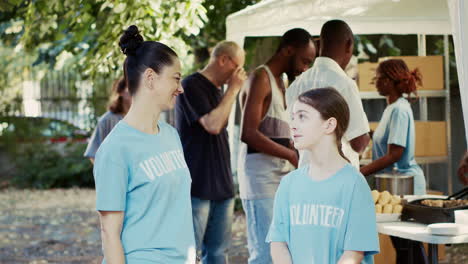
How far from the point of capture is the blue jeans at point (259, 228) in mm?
5156

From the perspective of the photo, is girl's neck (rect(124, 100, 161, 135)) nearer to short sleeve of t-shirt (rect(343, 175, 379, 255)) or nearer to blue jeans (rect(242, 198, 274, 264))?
short sleeve of t-shirt (rect(343, 175, 379, 255))

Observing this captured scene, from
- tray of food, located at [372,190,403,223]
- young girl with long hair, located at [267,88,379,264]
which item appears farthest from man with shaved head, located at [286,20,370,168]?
young girl with long hair, located at [267,88,379,264]

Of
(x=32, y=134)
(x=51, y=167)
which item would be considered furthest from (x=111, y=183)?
(x=32, y=134)

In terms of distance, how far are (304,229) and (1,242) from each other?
7896 millimetres

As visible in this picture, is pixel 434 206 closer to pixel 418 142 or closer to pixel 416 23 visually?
pixel 416 23

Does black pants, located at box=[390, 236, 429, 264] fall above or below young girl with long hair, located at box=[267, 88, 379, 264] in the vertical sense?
below

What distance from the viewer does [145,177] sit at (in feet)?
9.48

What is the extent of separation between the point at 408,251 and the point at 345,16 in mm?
1964

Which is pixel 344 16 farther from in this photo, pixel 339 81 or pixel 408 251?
pixel 408 251

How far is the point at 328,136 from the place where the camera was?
10.9 ft

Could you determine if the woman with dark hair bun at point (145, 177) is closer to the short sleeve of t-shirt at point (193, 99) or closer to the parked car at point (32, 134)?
the short sleeve of t-shirt at point (193, 99)

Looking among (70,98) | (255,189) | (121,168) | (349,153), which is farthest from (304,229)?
(70,98)

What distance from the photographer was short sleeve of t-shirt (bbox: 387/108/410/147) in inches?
223

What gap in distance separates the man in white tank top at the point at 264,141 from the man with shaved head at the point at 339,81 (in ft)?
1.77
